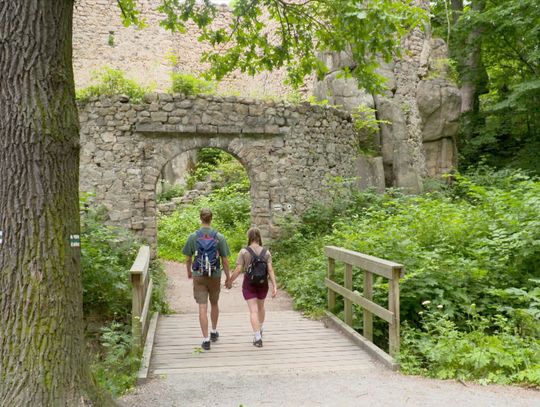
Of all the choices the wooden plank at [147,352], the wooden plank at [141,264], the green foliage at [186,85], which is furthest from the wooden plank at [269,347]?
the green foliage at [186,85]

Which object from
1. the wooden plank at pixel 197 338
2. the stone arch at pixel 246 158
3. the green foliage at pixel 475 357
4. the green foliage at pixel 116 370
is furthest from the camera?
the stone arch at pixel 246 158

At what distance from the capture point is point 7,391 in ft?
9.64

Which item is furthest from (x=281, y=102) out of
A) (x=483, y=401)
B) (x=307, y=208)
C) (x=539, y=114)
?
(x=539, y=114)

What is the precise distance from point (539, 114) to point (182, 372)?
1572cm

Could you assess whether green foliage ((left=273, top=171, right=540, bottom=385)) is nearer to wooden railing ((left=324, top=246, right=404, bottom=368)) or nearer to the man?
wooden railing ((left=324, top=246, right=404, bottom=368))

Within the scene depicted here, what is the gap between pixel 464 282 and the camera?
5859 millimetres

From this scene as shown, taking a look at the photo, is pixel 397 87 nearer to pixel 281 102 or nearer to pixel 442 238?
pixel 281 102

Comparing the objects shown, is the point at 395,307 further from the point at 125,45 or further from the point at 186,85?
the point at 125,45

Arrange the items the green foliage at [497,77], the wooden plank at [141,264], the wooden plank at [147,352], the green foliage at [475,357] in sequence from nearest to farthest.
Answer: the green foliage at [475,357] < the wooden plank at [147,352] < the wooden plank at [141,264] < the green foliage at [497,77]

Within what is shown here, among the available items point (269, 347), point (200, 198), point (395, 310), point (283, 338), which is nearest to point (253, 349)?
point (269, 347)

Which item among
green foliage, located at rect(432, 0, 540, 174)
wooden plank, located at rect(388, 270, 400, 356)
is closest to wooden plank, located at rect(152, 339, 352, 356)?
wooden plank, located at rect(388, 270, 400, 356)

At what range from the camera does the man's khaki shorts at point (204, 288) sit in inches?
210

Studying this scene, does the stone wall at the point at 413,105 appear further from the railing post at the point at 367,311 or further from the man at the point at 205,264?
the man at the point at 205,264

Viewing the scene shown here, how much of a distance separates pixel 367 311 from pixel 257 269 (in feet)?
4.41
